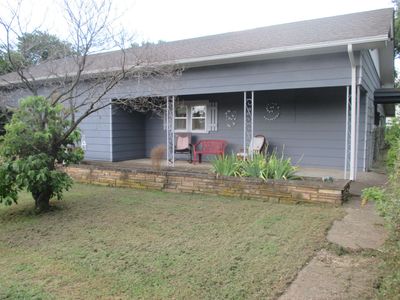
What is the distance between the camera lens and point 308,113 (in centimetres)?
930

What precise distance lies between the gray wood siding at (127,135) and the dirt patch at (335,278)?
838cm

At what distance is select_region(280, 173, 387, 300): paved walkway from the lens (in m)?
2.67

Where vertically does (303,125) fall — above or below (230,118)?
below

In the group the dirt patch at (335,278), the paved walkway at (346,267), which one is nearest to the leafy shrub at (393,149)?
the paved walkway at (346,267)

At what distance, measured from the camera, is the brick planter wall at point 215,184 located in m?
5.57

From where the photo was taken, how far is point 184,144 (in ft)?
35.3

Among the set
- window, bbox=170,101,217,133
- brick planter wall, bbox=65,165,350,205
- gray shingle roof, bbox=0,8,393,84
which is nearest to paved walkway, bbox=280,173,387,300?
brick planter wall, bbox=65,165,350,205

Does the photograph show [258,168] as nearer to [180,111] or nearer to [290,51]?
[290,51]

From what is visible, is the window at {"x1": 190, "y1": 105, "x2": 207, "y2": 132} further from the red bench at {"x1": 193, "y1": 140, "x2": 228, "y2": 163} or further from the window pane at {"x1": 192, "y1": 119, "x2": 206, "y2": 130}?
the red bench at {"x1": 193, "y1": 140, "x2": 228, "y2": 163}

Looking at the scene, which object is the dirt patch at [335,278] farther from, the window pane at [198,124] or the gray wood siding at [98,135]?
the gray wood siding at [98,135]

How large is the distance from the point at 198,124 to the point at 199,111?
1.37 ft

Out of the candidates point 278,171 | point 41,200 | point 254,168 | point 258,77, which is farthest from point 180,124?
point 41,200

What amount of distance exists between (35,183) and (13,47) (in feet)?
8.43

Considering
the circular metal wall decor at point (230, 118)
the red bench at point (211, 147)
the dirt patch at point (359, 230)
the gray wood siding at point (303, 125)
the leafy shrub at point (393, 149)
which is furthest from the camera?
the circular metal wall decor at point (230, 118)
